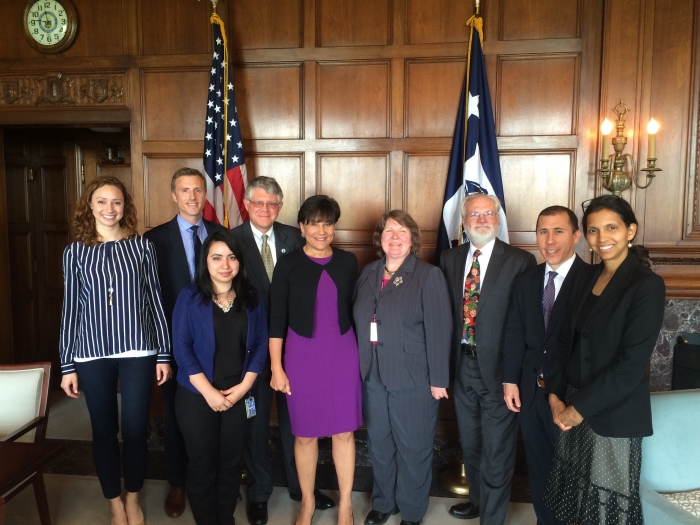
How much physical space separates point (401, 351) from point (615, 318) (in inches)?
37.0

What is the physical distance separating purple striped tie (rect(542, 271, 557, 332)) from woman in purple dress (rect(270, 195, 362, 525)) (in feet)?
2.90

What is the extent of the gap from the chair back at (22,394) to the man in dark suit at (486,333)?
1981 millimetres

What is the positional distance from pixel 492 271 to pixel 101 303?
1.82 metres

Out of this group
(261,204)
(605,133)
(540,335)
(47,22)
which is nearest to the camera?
(540,335)

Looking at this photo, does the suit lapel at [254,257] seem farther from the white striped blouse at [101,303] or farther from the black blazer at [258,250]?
the white striped blouse at [101,303]

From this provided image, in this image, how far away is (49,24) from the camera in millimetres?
3668

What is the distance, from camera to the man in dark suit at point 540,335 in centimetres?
219

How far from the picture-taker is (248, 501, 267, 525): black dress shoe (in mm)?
2620

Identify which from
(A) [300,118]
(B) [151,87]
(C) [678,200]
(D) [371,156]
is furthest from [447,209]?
(B) [151,87]

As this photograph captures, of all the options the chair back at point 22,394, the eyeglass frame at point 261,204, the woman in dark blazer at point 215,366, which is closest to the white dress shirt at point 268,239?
the eyeglass frame at point 261,204

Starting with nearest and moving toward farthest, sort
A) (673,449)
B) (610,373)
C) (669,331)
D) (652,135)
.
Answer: (610,373) < (673,449) < (652,135) < (669,331)

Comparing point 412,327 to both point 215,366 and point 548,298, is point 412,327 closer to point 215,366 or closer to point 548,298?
point 548,298

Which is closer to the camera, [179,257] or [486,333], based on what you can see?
[486,333]

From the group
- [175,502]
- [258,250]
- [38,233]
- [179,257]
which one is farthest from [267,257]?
[38,233]
